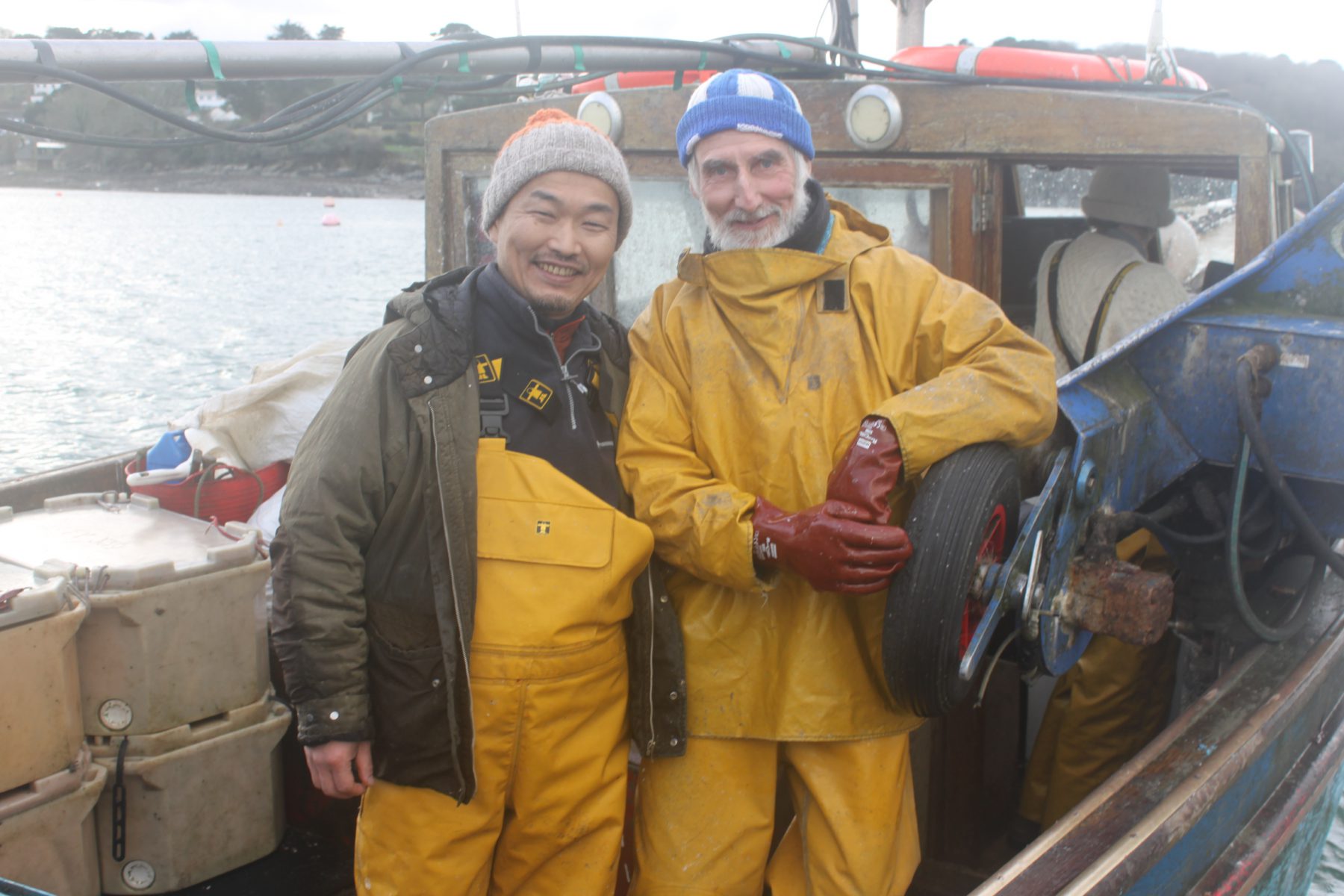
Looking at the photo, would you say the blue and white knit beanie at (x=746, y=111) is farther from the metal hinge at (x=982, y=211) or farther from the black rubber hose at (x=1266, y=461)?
the metal hinge at (x=982, y=211)

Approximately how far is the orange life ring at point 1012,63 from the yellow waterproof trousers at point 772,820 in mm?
2239

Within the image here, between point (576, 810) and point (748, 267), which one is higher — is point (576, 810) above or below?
below

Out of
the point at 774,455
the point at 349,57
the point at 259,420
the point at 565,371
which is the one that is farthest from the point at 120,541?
the point at 774,455

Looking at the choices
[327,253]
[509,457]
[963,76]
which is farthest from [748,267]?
[327,253]

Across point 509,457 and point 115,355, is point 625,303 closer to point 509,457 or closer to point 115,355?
point 509,457

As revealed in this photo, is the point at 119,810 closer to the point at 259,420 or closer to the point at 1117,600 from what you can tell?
the point at 259,420

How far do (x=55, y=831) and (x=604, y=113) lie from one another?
8.72ft

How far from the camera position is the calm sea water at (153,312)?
36.9 ft

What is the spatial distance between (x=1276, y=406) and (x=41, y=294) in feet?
90.4

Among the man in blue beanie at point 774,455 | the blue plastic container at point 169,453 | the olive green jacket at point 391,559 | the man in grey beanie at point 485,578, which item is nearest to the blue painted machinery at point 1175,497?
the man in blue beanie at point 774,455

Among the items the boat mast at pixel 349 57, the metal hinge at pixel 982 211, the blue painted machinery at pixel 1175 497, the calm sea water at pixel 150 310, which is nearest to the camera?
the blue painted machinery at pixel 1175 497

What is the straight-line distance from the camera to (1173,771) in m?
2.39

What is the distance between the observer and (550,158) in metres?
2.34

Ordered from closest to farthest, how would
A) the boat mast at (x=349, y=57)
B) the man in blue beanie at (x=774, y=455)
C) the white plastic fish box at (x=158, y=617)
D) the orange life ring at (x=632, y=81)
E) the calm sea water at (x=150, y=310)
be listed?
the man in blue beanie at (x=774, y=455) < the white plastic fish box at (x=158, y=617) < the boat mast at (x=349, y=57) < the orange life ring at (x=632, y=81) < the calm sea water at (x=150, y=310)
